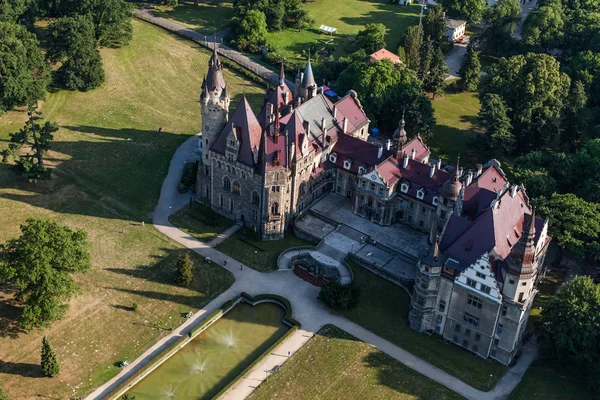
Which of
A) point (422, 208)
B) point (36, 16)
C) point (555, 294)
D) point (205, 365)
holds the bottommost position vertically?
point (205, 365)

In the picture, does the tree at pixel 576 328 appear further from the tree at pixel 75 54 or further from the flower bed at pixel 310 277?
the tree at pixel 75 54

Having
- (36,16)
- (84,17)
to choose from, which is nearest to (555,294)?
(84,17)

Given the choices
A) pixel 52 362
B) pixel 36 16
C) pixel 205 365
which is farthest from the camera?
pixel 36 16

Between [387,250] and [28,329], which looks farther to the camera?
[387,250]

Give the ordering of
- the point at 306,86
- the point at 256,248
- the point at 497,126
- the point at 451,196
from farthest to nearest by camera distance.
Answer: the point at 497,126
the point at 306,86
the point at 256,248
the point at 451,196

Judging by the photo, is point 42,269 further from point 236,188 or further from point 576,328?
point 576,328

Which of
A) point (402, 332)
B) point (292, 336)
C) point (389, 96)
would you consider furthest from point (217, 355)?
point (389, 96)

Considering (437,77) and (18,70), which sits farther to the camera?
(437,77)

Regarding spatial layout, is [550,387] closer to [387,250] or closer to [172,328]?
[387,250]
